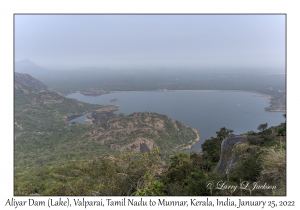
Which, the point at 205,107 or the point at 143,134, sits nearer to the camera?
the point at 143,134

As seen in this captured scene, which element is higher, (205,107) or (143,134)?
(205,107)

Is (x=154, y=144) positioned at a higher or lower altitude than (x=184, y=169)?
lower

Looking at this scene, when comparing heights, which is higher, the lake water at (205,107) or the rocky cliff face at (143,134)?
the lake water at (205,107)

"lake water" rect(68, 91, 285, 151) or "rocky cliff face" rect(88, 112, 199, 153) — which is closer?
"rocky cliff face" rect(88, 112, 199, 153)

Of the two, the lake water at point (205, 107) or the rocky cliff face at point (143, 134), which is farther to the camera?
the lake water at point (205, 107)

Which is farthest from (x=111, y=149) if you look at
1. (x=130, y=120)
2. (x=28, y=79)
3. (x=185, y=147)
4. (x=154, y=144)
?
(x=28, y=79)

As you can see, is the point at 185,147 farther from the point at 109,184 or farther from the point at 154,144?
the point at 109,184

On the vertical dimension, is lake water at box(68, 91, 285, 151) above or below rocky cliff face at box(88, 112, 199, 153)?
above
